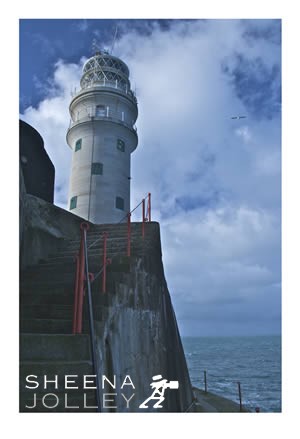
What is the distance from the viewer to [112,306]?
4.21 metres

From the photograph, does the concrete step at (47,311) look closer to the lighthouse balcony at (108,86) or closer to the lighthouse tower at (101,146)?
the lighthouse tower at (101,146)

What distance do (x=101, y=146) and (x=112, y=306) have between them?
41.8 ft

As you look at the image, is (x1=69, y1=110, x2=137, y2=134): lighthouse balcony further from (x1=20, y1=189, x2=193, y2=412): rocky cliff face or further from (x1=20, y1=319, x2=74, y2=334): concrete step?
(x1=20, y1=319, x2=74, y2=334): concrete step

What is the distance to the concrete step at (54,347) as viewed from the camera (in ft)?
9.95

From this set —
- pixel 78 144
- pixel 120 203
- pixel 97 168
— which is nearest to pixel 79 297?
pixel 120 203

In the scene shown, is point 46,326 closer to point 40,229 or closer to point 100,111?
point 40,229

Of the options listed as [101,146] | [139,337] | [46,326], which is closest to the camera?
[46,326]

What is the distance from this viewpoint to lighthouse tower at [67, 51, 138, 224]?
50.2 ft

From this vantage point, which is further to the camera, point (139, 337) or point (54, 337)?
point (139, 337)

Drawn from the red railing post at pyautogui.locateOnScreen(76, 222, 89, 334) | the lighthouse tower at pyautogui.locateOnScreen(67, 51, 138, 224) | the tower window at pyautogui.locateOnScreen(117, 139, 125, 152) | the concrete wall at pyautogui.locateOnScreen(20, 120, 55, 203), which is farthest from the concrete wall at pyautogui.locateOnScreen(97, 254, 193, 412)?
the tower window at pyautogui.locateOnScreen(117, 139, 125, 152)

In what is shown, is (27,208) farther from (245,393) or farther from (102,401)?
(245,393)

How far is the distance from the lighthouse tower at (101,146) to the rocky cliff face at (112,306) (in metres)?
6.54

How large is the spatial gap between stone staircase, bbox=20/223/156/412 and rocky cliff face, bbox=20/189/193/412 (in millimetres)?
11
